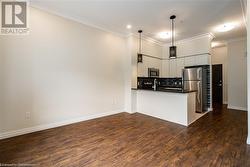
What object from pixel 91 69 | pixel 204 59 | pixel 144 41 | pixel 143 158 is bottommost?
pixel 143 158

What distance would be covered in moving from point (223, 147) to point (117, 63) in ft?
11.9

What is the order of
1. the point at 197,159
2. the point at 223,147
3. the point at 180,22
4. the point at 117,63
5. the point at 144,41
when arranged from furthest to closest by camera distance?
the point at 144,41 < the point at 117,63 < the point at 180,22 < the point at 223,147 < the point at 197,159

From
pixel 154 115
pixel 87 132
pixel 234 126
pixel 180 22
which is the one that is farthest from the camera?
pixel 154 115

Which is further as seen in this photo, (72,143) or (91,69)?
(91,69)

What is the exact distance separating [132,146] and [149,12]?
306 cm

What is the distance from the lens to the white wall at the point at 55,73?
279 cm

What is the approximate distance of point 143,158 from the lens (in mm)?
2055

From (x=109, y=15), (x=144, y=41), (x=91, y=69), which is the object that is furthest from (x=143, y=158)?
(x=144, y=41)

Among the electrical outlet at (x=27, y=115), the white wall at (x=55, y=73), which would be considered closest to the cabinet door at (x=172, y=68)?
the white wall at (x=55, y=73)

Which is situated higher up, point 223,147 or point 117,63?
point 117,63

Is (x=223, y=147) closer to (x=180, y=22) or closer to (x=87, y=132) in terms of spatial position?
(x=87, y=132)

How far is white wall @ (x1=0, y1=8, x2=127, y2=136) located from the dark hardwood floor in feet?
1.55

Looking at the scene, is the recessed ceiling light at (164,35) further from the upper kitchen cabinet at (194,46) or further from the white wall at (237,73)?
the white wall at (237,73)

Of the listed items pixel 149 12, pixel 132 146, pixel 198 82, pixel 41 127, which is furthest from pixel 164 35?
pixel 41 127
